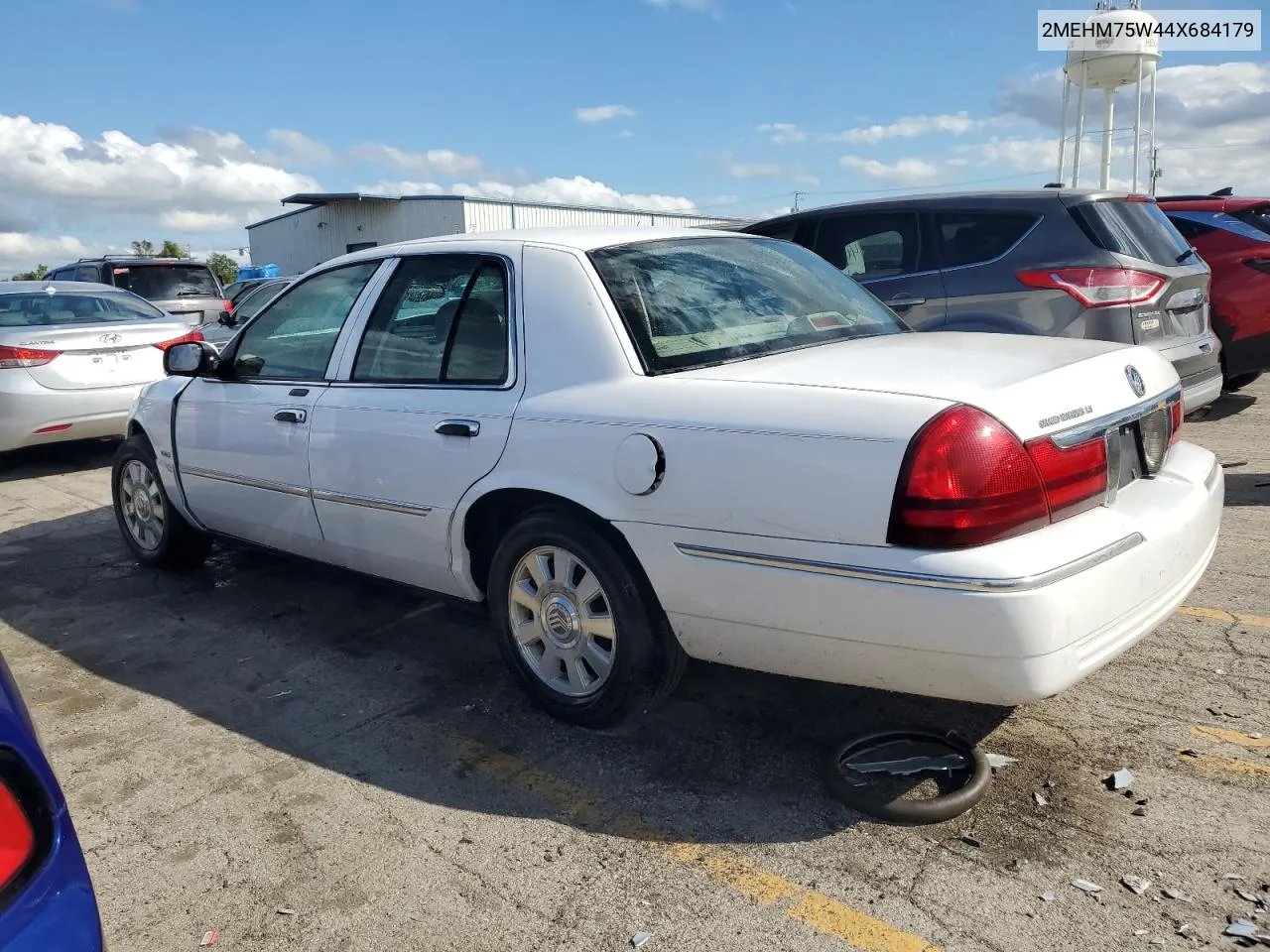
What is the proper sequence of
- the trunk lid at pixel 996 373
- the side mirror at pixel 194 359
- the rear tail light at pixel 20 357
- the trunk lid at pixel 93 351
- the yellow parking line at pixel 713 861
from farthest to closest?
the trunk lid at pixel 93 351 < the rear tail light at pixel 20 357 < the side mirror at pixel 194 359 < the trunk lid at pixel 996 373 < the yellow parking line at pixel 713 861

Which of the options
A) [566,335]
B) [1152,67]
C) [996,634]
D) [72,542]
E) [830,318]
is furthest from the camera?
[1152,67]

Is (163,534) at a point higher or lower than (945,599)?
lower

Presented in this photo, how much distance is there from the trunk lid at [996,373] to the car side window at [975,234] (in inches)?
112

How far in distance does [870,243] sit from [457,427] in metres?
4.09

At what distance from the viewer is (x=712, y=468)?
111 inches

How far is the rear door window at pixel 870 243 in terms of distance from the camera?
6.50 metres

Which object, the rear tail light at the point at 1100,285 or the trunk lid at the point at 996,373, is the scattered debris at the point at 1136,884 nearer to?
the trunk lid at the point at 996,373

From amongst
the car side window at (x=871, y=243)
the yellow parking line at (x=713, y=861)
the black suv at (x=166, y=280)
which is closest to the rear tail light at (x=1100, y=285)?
the car side window at (x=871, y=243)

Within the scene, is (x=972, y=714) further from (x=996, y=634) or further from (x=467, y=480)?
(x=467, y=480)

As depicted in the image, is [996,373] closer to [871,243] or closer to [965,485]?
[965,485]

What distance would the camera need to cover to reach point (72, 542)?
6.27 meters

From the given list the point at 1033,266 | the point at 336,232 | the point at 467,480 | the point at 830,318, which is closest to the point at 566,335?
the point at 467,480

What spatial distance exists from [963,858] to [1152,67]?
4213cm

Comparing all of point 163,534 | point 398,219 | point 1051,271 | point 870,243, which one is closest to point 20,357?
point 163,534
